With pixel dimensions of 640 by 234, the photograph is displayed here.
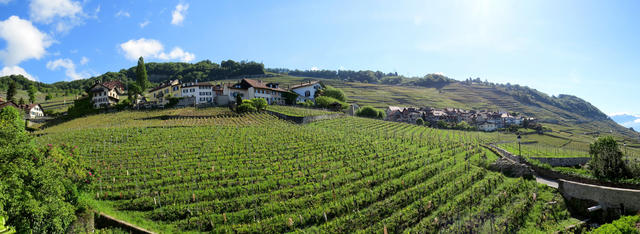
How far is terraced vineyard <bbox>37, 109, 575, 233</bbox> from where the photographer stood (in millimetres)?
19828

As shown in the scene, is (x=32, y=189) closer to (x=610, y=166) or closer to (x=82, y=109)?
(x=610, y=166)

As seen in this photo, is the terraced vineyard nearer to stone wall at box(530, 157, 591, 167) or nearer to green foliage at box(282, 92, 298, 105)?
stone wall at box(530, 157, 591, 167)

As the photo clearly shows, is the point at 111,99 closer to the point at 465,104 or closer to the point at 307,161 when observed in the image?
the point at 307,161

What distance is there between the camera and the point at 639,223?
19.3 metres

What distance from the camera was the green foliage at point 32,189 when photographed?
Answer: 15.0 metres

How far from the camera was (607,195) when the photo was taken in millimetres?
23422

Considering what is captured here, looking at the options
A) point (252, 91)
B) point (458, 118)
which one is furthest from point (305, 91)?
point (458, 118)

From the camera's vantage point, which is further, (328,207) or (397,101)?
(397,101)

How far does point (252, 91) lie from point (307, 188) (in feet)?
194

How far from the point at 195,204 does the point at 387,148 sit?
23968 millimetres

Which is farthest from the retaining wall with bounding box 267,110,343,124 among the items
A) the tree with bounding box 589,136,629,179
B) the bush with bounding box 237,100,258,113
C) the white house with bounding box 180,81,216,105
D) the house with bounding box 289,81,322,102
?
the tree with bounding box 589,136,629,179

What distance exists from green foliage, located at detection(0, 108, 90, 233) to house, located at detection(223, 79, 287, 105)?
5912cm

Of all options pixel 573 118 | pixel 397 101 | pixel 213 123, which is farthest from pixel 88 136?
pixel 573 118

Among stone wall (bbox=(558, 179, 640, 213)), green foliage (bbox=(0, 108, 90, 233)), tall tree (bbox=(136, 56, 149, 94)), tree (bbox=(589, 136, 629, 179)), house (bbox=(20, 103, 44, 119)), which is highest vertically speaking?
tall tree (bbox=(136, 56, 149, 94))
